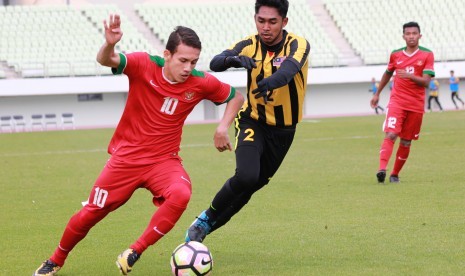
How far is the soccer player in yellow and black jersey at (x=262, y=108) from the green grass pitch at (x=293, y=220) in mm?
462

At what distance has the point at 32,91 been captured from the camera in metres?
40.7

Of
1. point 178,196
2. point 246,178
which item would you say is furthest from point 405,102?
point 178,196

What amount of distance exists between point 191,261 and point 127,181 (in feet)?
2.71

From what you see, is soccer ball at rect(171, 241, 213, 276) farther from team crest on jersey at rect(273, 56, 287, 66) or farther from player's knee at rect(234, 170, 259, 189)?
team crest on jersey at rect(273, 56, 287, 66)

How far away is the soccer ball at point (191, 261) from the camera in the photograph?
626cm

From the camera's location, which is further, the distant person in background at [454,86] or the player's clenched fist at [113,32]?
the distant person in background at [454,86]

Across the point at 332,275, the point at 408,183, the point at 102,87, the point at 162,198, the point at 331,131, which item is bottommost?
the point at 102,87

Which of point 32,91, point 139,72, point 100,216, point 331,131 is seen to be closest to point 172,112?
point 139,72

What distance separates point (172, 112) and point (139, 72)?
0.40m

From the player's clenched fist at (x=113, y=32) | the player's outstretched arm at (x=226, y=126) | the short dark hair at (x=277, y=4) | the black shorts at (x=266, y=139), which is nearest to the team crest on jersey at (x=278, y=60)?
the short dark hair at (x=277, y=4)

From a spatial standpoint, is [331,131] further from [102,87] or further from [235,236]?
[235,236]

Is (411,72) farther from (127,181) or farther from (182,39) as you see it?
(127,181)

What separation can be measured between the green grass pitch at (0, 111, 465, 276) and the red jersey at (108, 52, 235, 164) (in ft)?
3.24

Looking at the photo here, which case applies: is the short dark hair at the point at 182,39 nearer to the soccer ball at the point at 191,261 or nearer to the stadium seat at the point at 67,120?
the soccer ball at the point at 191,261
